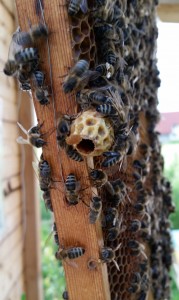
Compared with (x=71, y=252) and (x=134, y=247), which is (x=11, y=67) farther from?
(x=134, y=247)

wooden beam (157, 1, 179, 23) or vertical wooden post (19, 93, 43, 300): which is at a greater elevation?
wooden beam (157, 1, 179, 23)

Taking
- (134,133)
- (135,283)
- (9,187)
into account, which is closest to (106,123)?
(134,133)

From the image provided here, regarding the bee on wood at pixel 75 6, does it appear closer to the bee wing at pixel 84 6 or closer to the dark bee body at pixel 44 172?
the bee wing at pixel 84 6

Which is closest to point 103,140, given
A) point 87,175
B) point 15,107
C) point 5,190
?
point 87,175

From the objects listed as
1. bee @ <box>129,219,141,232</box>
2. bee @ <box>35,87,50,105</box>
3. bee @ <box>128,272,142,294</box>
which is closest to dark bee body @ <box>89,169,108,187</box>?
bee @ <box>35,87,50,105</box>

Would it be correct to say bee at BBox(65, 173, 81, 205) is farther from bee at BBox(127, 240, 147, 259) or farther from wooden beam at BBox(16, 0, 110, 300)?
bee at BBox(127, 240, 147, 259)

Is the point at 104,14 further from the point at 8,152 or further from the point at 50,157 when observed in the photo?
the point at 8,152
